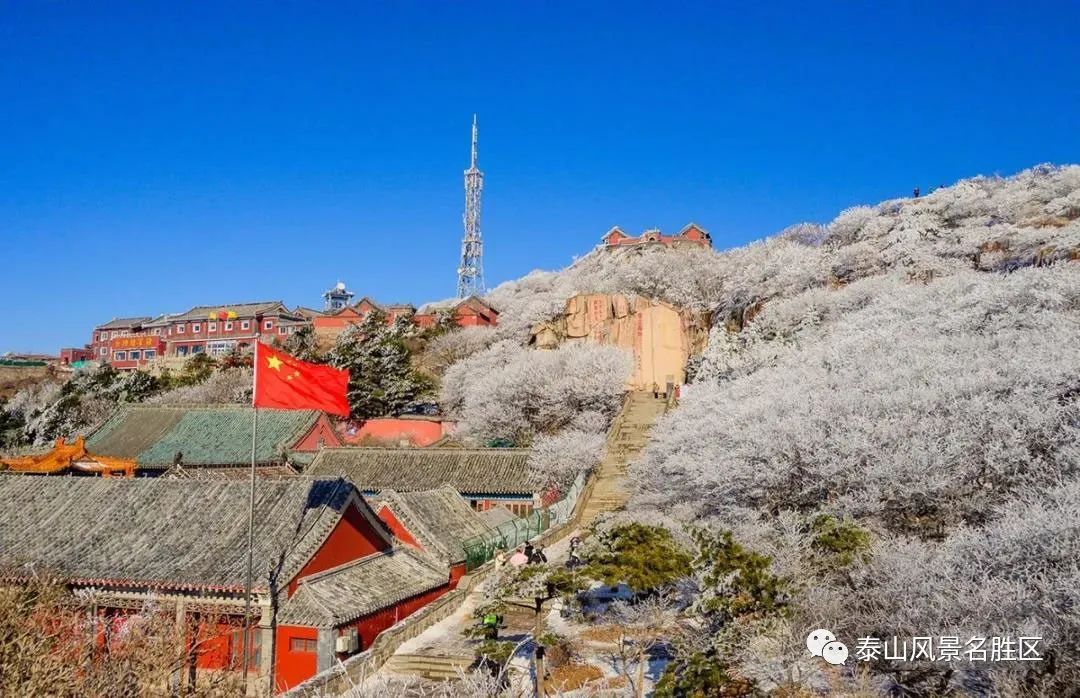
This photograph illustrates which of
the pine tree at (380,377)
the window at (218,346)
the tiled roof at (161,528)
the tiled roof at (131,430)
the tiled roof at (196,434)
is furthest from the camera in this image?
Result: the window at (218,346)

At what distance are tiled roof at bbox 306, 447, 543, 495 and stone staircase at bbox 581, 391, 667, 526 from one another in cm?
265

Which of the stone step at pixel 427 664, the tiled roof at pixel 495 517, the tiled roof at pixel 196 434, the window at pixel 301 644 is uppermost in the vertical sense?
the tiled roof at pixel 196 434

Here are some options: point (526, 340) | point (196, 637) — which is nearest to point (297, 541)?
point (196, 637)

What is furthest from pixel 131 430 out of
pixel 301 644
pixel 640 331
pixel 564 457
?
pixel 301 644

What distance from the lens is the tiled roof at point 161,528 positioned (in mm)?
14906

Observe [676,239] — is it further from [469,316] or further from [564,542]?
[564,542]

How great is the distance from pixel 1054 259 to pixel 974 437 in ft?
64.7

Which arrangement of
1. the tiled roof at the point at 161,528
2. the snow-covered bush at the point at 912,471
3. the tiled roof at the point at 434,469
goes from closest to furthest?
the snow-covered bush at the point at 912,471 < the tiled roof at the point at 161,528 < the tiled roof at the point at 434,469

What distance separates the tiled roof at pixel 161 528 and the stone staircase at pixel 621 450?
38.4 feet

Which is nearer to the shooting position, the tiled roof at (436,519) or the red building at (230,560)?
the red building at (230,560)

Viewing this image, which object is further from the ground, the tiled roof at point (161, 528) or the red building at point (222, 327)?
the red building at point (222, 327)

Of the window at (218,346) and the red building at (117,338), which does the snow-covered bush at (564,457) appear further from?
the red building at (117,338)

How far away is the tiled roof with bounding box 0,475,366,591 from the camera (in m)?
14.9

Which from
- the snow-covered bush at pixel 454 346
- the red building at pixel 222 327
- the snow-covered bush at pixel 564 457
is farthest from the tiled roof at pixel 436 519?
the red building at pixel 222 327
